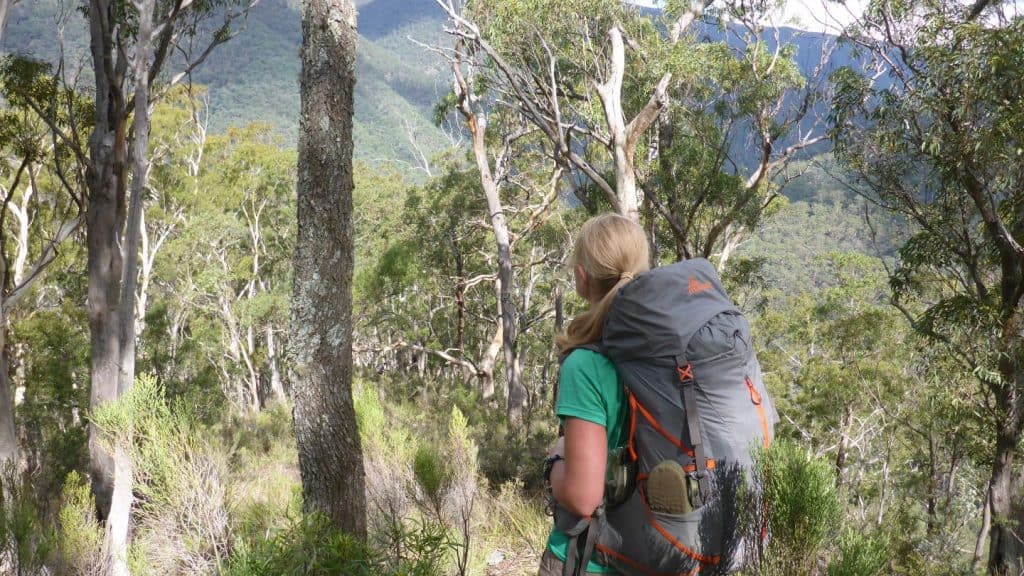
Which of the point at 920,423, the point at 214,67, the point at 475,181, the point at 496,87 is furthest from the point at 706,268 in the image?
the point at 214,67

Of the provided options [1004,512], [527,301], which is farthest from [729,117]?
[527,301]

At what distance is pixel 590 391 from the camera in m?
1.35

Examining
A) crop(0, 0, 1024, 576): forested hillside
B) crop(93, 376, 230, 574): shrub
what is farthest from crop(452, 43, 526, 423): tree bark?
crop(93, 376, 230, 574): shrub

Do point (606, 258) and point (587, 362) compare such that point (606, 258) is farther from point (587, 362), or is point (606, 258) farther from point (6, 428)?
point (6, 428)

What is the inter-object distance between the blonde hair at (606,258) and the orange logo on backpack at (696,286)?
142mm

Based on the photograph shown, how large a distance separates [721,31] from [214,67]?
295 ft

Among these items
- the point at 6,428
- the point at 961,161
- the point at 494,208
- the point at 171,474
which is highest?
the point at 494,208

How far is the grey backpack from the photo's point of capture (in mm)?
1293

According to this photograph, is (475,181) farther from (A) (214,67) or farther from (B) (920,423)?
(A) (214,67)

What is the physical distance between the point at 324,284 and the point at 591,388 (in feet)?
6.55

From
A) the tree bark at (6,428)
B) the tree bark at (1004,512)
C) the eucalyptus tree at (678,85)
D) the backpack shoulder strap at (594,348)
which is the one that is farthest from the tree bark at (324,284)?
the tree bark at (1004,512)

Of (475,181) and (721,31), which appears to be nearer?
(721,31)

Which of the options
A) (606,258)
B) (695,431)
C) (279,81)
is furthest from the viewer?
(279,81)

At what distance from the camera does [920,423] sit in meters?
14.1
